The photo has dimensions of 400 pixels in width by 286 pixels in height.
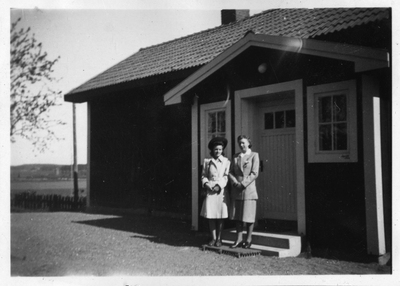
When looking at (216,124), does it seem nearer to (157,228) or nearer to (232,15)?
(157,228)

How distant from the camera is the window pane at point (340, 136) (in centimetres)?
555

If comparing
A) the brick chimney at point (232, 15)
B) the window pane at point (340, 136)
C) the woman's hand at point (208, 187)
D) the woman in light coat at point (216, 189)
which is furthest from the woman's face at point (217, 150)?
the brick chimney at point (232, 15)

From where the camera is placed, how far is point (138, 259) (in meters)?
5.66

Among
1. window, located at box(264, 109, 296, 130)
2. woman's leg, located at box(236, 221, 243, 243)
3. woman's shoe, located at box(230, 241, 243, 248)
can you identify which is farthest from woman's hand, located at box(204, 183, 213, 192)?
window, located at box(264, 109, 296, 130)

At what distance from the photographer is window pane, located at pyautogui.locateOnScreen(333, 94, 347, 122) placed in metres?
5.58

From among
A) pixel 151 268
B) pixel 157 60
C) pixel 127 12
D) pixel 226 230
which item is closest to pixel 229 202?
pixel 226 230

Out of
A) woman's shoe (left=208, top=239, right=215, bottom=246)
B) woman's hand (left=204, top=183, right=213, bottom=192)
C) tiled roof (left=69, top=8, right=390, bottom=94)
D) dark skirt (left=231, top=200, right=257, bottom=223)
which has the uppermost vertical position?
tiled roof (left=69, top=8, right=390, bottom=94)

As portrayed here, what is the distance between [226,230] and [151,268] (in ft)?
5.61

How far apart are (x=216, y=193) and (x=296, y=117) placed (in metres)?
1.70

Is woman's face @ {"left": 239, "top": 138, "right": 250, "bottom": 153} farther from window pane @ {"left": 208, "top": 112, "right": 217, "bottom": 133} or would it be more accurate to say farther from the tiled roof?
the tiled roof

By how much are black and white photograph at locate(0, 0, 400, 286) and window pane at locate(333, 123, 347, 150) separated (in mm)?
21

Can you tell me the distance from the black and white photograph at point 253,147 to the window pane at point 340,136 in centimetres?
2

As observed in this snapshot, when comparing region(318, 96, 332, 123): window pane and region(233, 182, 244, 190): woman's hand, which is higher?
region(318, 96, 332, 123): window pane
